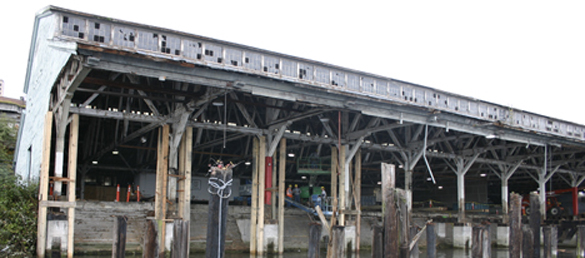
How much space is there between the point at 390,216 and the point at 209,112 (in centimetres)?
1758

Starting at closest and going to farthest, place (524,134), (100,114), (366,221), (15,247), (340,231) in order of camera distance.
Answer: (340,231) → (15,247) → (100,114) → (524,134) → (366,221)

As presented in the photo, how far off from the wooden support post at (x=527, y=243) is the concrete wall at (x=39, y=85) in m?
16.6

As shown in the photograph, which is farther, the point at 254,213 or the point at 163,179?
the point at 254,213

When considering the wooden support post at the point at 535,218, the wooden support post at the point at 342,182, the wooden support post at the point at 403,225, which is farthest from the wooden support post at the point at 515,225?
the wooden support post at the point at 342,182

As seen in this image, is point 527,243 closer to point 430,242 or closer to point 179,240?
point 430,242

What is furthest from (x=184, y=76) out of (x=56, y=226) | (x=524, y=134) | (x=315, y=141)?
(x=524, y=134)

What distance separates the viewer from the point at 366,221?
34.9 meters

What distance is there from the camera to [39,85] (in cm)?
2575

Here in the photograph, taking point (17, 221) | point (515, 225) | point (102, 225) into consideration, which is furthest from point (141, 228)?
point (515, 225)

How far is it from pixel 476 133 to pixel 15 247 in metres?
23.0

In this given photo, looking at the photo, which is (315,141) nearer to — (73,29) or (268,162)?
(268,162)

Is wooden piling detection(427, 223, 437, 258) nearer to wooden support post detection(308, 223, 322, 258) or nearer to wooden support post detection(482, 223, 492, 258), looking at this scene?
wooden support post detection(482, 223, 492, 258)

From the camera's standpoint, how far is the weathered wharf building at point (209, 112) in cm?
1862

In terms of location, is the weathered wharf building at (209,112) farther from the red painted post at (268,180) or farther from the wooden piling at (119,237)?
the wooden piling at (119,237)
